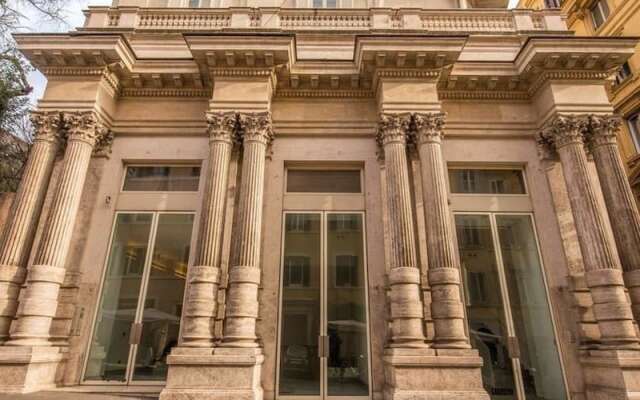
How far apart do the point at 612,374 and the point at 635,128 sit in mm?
14598

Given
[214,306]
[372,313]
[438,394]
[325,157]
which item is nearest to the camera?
[438,394]

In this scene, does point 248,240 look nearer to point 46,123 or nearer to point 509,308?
point 46,123

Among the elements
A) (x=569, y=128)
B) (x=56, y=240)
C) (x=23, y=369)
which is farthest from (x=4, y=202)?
(x=569, y=128)

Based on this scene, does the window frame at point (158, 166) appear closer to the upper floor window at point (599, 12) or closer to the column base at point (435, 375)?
the column base at point (435, 375)

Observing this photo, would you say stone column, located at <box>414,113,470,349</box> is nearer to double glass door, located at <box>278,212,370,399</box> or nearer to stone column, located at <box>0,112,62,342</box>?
double glass door, located at <box>278,212,370,399</box>

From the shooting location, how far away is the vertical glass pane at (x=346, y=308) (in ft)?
27.0

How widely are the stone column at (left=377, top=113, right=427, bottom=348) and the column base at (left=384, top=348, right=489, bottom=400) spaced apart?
0.30 meters

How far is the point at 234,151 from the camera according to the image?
373 inches

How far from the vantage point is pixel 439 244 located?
8156mm

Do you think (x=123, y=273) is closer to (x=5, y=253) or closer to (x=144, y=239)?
(x=144, y=239)

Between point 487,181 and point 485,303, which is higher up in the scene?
point 487,181

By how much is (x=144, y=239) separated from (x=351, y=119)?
21.7 feet

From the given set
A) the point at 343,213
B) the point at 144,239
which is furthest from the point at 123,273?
the point at 343,213

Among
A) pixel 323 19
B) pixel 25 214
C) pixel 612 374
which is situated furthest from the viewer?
pixel 323 19
